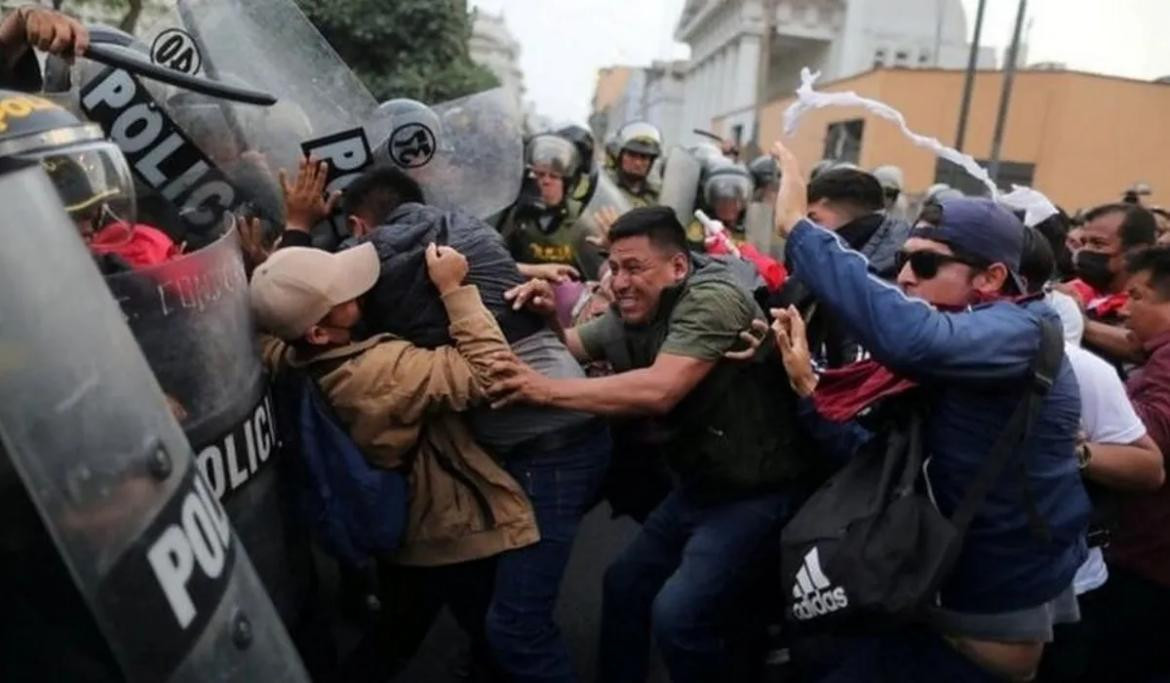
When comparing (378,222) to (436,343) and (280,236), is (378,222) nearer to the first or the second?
(280,236)

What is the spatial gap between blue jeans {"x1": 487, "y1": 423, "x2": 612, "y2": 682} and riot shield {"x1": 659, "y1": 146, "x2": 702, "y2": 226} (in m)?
3.31

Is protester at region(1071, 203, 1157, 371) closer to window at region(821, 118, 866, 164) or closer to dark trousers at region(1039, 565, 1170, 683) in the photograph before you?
dark trousers at region(1039, 565, 1170, 683)

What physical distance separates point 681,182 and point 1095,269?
2.44 meters

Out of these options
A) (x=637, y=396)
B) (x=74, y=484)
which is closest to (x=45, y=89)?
(x=637, y=396)

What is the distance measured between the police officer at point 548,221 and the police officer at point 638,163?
1146mm

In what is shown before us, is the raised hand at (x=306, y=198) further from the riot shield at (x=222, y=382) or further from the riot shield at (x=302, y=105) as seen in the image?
the riot shield at (x=222, y=382)

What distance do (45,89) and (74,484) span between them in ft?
7.63

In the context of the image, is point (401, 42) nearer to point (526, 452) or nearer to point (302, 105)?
point (302, 105)

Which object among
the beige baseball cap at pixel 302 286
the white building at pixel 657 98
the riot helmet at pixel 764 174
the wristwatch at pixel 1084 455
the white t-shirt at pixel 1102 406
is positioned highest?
the beige baseball cap at pixel 302 286

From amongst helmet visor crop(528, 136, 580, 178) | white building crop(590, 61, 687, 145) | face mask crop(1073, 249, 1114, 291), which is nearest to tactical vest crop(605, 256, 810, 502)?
face mask crop(1073, 249, 1114, 291)

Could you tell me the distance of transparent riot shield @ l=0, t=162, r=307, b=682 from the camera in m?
0.90

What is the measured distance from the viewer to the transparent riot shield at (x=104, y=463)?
90 cm

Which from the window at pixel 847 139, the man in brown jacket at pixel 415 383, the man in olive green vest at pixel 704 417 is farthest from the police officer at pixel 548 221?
the window at pixel 847 139

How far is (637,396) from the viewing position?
8.01 ft
